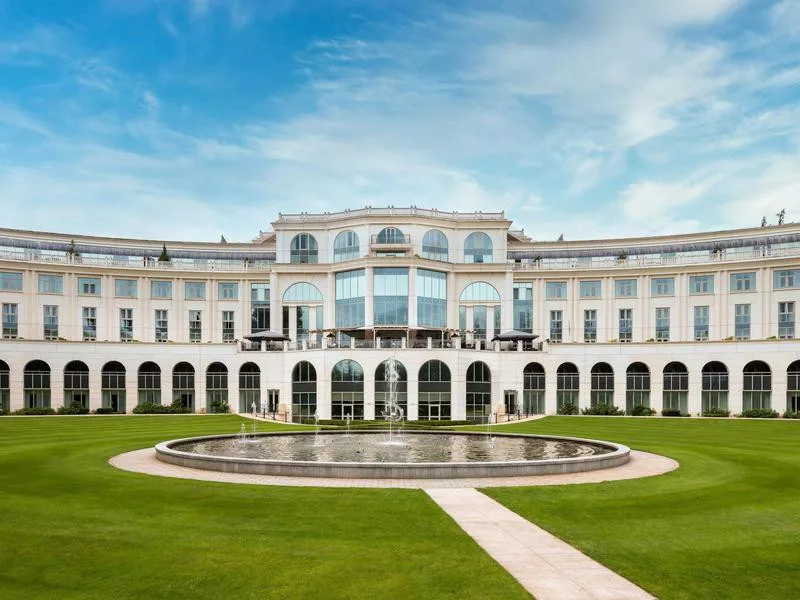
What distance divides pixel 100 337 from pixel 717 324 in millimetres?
78854

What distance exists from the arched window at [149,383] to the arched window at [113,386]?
2.02 metres

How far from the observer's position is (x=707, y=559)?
16.0 metres

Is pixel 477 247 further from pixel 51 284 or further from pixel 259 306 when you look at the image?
pixel 51 284

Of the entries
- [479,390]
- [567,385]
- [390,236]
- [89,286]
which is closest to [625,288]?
[567,385]

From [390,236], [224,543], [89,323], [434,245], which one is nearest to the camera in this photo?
[224,543]

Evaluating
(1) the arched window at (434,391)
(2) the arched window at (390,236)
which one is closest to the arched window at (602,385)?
(1) the arched window at (434,391)

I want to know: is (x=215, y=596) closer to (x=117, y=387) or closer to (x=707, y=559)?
(x=707, y=559)

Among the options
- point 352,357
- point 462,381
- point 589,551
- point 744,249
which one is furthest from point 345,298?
point 589,551

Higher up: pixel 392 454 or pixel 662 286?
pixel 662 286

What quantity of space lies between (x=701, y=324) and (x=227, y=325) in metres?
62.4

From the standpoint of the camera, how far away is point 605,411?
78.8m

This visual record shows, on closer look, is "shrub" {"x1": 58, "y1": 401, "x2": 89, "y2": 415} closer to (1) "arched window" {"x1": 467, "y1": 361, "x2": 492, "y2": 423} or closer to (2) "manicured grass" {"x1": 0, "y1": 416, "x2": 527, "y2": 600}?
(1) "arched window" {"x1": 467, "y1": 361, "x2": 492, "y2": 423}

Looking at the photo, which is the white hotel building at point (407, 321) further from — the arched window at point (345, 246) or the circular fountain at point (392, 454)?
the circular fountain at point (392, 454)

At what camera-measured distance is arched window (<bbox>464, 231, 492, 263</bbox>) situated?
87500mm
